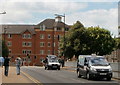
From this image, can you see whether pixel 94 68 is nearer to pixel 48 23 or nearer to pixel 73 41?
pixel 73 41

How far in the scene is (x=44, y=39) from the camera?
5231 inches

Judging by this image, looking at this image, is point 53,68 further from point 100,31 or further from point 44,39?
point 44,39

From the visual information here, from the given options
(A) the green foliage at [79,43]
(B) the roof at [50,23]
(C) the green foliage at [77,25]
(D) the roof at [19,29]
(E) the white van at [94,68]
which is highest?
(B) the roof at [50,23]

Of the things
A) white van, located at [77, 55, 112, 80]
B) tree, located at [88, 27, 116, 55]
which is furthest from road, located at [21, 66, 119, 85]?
tree, located at [88, 27, 116, 55]

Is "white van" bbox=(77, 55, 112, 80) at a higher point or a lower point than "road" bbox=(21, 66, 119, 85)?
higher

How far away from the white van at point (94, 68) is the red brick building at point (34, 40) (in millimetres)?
99421

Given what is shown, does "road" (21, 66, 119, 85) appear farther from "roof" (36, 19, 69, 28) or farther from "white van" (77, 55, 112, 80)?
"roof" (36, 19, 69, 28)

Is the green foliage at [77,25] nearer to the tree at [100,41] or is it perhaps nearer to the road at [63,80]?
the tree at [100,41]

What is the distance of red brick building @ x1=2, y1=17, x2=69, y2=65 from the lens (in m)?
131

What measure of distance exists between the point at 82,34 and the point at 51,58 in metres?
18.2

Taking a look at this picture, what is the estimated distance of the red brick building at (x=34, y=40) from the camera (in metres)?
131

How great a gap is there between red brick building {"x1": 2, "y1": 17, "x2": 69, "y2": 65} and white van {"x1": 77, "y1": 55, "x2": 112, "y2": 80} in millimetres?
99421

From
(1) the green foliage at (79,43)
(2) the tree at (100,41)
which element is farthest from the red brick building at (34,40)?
(1) the green foliage at (79,43)

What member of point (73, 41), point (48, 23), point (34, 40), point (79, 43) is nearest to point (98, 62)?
point (79, 43)
